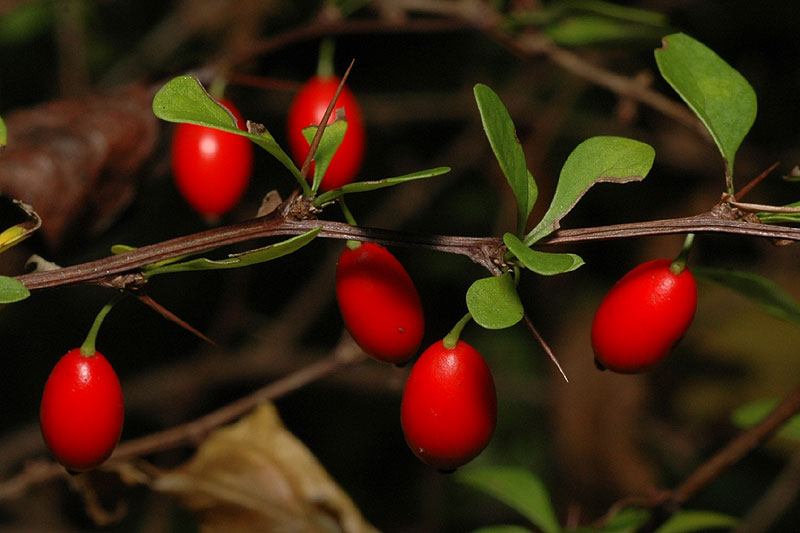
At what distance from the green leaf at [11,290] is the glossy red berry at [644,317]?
54 cm

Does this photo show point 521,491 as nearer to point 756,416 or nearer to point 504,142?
point 756,416

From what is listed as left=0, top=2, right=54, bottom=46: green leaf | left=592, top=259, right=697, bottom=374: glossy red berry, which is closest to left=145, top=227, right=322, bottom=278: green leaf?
Result: left=592, top=259, right=697, bottom=374: glossy red berry

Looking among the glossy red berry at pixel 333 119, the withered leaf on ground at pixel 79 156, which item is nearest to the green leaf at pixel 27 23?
the withered leaf on ground at pixel 79 156

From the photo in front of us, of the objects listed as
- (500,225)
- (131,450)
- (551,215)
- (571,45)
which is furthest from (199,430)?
(500,225)

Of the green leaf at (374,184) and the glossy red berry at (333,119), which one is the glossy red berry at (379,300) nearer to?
the green leaf at (374,184)

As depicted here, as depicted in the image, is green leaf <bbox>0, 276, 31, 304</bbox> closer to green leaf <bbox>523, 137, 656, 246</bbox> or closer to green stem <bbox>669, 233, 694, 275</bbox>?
green leaf <bbox>523, 137, 656, 246</bbox>

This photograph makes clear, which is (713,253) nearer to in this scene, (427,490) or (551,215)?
(427,490)

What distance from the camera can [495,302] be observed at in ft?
2.23

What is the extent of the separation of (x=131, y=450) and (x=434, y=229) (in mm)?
1375

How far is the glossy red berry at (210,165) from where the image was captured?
1268 mm

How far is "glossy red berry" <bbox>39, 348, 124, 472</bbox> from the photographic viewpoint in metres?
0.76

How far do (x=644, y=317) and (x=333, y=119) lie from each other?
754 mm

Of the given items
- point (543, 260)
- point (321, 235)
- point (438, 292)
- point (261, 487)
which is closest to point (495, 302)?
point (543, 260)

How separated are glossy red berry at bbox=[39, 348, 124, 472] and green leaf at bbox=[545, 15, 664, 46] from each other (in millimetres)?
986
